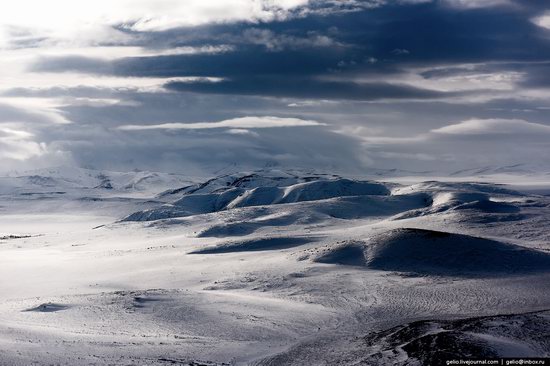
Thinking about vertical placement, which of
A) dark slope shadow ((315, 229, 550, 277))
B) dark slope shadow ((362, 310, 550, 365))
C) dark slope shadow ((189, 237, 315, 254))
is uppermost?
dark slope shadow ((362, 310, 550, 365))

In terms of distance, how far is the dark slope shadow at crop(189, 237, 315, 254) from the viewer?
78812 millimetres

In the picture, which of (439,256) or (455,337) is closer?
(455,337)

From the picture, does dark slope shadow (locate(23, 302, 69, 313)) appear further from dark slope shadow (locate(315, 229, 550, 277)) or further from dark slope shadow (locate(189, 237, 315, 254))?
dark slope shadow (locate(189, 237, 315, 254))

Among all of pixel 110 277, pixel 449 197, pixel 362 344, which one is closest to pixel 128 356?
pixel 362 344

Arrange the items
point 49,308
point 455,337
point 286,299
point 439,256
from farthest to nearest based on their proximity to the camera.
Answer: point 439,256, point 286,299, point 49,308, point 455,337

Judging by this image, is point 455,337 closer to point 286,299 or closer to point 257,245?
point 286,299

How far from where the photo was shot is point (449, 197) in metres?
145

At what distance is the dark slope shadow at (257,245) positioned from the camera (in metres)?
78.8

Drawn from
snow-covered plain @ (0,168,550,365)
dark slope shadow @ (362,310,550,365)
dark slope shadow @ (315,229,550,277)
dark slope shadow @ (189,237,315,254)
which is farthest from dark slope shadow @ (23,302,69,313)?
dark slope shadow @ (189,237,315,254)

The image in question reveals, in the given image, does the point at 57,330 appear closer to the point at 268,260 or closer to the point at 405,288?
the point at 405,288

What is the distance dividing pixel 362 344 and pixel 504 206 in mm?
96696

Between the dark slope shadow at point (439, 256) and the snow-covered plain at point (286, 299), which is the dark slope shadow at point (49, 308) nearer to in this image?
the snow-covered plain at point (286, 299)

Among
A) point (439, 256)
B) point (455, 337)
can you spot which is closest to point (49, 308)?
point (455, 337)

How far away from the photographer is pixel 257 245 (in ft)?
264
